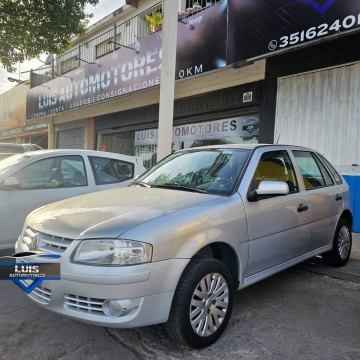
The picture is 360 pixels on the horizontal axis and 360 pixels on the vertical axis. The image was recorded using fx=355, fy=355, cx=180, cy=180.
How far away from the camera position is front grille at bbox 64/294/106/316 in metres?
2.43

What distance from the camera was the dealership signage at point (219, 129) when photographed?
8953 millimetres

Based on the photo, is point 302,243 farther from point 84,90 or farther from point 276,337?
point 84,90

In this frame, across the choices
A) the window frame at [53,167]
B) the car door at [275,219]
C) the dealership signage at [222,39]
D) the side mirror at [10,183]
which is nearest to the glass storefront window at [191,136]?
the dealership signage at [222,39]

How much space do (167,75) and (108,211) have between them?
3.94 meters

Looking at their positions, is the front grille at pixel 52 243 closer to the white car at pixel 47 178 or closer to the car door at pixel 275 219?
the car door at pixel 275 219

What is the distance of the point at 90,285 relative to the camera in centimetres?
238

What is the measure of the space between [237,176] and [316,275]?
2035 mm

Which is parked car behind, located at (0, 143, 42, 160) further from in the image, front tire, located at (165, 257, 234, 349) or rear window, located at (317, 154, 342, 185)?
front tire, located at (165, 257, 234, 349)

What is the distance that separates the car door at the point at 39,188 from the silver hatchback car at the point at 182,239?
1552 millimetres

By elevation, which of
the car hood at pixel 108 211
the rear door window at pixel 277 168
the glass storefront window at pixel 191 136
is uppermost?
the glass storefront window at pixel 191 136

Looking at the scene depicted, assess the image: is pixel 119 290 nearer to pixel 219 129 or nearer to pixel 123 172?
pixel 123 172

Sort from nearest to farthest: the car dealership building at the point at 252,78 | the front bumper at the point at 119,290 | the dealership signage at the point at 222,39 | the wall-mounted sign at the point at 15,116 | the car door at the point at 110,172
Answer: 1. the front bumper at the point at 119,290
2. the car door at the point at 110,172
3. the dealership signage at the point at 222,39
4. the car dealership building at the point at 252,78
5. the wall-mounted sign at the point at 15,116

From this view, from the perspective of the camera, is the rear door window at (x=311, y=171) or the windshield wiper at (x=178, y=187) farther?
the rear door window at (x=311, y=171)

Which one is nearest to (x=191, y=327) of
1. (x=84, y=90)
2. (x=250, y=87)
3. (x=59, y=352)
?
(x=59, y=352)
